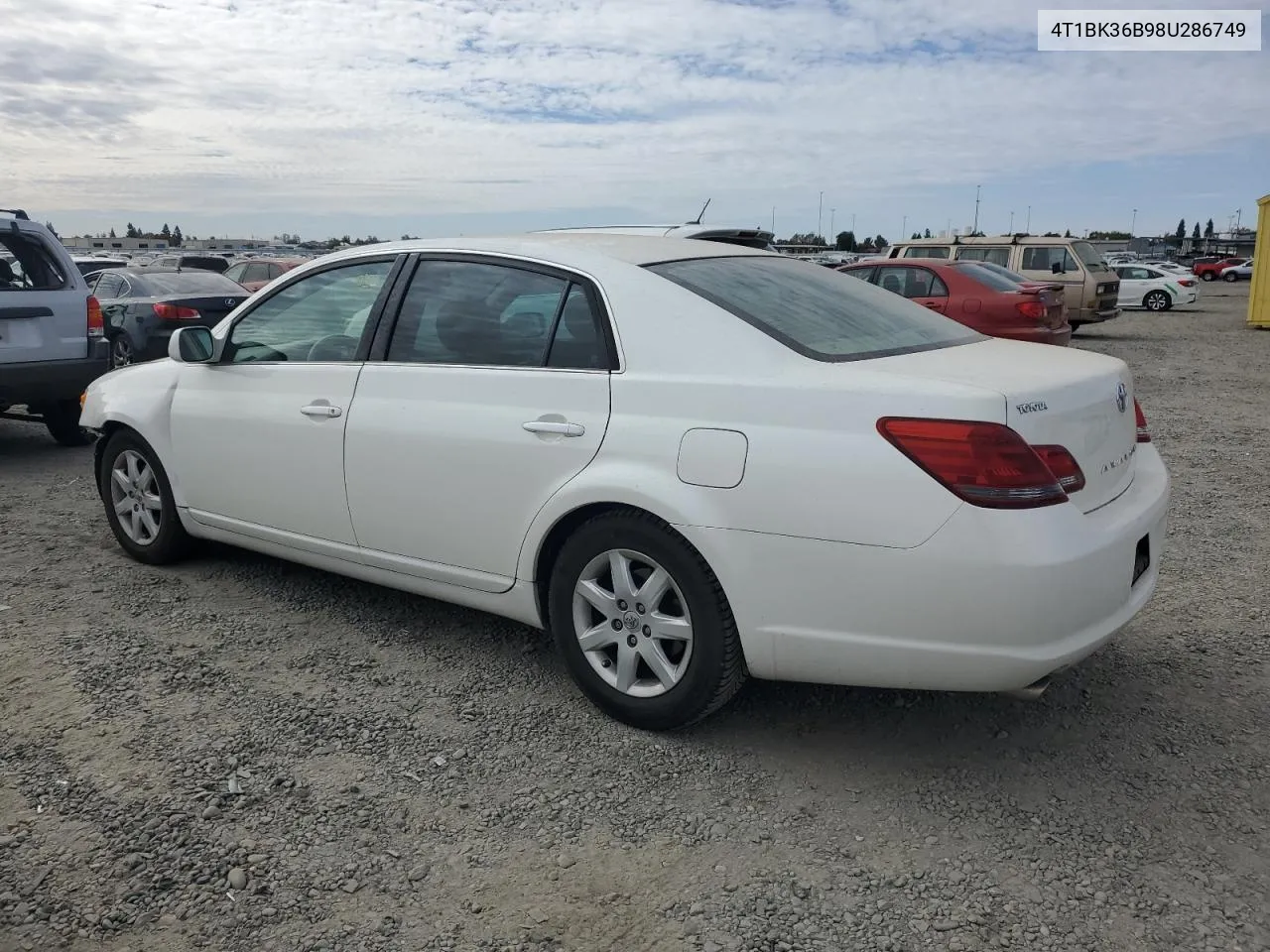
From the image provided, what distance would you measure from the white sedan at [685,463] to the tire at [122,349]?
25.9ft

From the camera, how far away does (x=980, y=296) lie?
1220 cm

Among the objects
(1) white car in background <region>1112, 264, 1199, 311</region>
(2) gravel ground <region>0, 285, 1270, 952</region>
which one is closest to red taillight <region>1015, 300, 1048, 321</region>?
(2) gravel ground <region>0, 285, 1270, 952</region>

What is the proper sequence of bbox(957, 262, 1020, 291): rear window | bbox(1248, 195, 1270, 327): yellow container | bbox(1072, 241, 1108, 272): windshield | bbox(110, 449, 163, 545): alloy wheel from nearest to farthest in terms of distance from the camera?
1. bbox(110, 449, 163, 545): alloy wheel
2. bbox(957, 262, 1020, 291): rear window
3. bbox(1072, 241, 1108, 272): windshield
4. bbox(1248, 195, 1270, 327): yellow container

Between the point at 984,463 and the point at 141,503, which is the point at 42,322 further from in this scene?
the point at 984,463

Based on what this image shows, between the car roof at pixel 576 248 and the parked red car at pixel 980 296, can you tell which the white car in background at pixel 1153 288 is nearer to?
the parked red car at pixel 980 296

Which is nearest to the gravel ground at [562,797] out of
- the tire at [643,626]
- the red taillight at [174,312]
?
the tire at [643,626]

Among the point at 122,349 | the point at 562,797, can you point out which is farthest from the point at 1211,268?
the point at 562,797

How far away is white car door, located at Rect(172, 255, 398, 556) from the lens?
162 inches

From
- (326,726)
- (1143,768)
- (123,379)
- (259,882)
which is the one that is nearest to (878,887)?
(1143,768)

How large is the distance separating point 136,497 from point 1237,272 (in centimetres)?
5616

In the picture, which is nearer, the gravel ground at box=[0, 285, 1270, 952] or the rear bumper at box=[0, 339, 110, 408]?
the gravel ground at box=[0, 285, 1270, 952]

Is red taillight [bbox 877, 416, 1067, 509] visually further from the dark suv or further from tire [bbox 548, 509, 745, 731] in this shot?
the dark suv

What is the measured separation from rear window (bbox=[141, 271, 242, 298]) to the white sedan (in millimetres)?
8567

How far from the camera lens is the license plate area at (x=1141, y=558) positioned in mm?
3111
